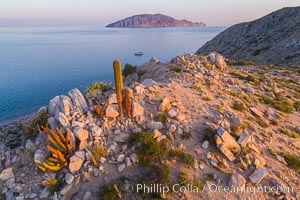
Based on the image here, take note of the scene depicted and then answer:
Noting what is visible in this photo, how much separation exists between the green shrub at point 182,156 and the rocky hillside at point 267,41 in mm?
38408

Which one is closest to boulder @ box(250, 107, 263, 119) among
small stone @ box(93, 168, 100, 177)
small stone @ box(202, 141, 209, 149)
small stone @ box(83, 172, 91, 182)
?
small stone @ box(202, 141, 209, 149)

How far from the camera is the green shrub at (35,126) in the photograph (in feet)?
36.7

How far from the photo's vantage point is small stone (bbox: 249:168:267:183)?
9.31m

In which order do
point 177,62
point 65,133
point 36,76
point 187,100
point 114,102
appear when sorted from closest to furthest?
point 65,133 < point 114,102 < point 187,100 < point 177,62 < point 36,76

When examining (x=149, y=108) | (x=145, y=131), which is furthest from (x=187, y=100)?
(x=145, y=131)

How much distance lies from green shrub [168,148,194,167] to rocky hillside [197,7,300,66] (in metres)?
38.4

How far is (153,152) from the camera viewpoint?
9.53 metres

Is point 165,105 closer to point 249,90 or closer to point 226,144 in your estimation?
point 226,144

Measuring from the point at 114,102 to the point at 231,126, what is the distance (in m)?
6.15

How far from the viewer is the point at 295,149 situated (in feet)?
38.5

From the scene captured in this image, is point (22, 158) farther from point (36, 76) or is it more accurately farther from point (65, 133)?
point (36, 76)

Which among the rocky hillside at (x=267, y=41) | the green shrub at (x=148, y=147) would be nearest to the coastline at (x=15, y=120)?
the green shrub at (x=148, y=147)

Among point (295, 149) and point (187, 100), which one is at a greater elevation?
point (187, 100)

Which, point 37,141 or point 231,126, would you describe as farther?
point 231,126
